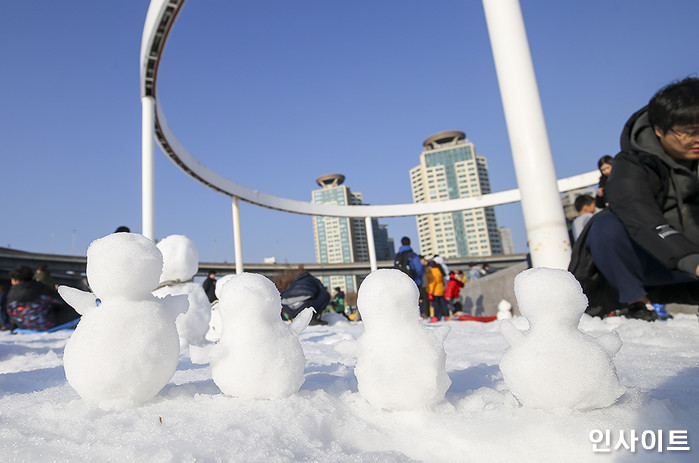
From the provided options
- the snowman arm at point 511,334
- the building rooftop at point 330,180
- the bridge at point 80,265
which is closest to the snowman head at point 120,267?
the snowman arm at point 511,334

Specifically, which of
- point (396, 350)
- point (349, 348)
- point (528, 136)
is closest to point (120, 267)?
point (349, 348)

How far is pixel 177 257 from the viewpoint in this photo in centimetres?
345

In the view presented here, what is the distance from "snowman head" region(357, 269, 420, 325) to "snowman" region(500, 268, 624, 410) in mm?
279

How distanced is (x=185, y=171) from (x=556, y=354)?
12.5m

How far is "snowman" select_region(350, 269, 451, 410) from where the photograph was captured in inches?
47.5

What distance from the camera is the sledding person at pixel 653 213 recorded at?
90.5 inches

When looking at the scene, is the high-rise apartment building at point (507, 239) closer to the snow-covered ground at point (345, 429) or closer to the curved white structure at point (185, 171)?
the curved white structure at point (185, 171)

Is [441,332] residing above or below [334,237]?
below

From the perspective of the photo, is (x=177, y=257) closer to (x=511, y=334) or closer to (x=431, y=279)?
(x=511, y=334)

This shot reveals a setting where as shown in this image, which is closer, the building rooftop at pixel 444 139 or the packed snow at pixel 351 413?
the packed snow at pixel 351 413

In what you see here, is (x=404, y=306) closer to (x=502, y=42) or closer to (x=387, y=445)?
(x=387, y=445)

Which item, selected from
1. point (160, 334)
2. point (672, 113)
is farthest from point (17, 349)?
point (672, 113)

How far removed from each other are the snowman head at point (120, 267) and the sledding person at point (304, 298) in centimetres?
511

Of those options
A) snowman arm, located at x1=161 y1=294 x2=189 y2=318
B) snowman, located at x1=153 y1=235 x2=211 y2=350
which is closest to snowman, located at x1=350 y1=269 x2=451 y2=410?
snowman arm, located at x1=161 y1=294 x2=189 y2=318
